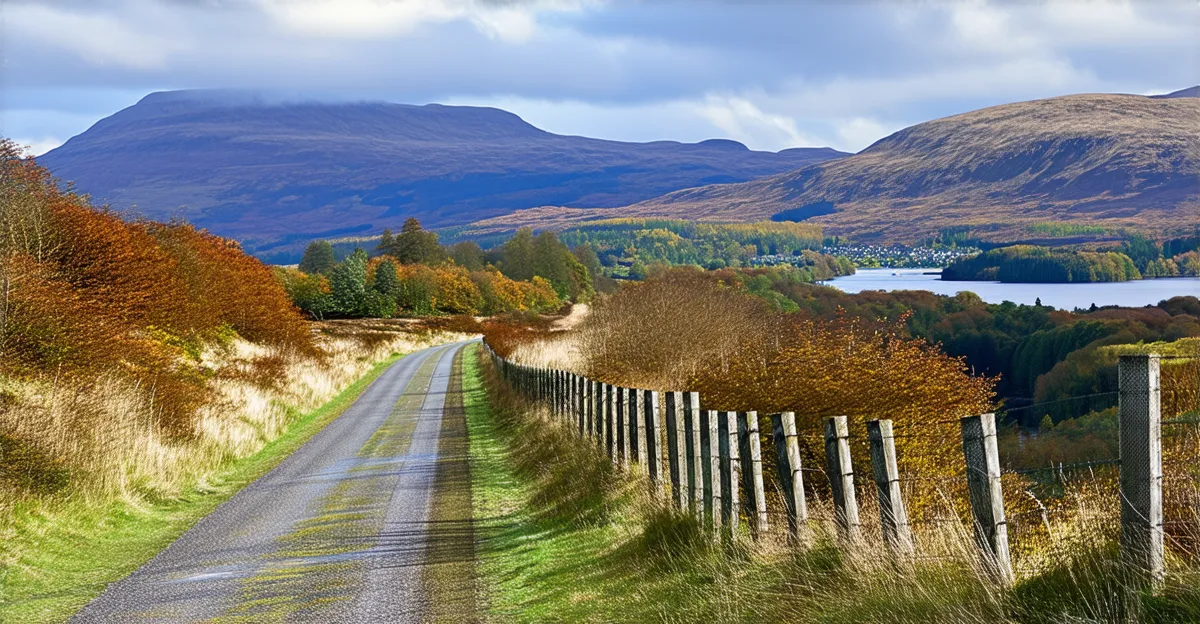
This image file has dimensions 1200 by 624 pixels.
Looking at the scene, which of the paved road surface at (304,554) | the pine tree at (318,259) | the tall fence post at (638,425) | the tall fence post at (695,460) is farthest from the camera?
the pine tree at (318,259)

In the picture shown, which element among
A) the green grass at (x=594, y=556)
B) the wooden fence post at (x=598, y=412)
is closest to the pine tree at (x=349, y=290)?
the green grass at (x=594, y=556)

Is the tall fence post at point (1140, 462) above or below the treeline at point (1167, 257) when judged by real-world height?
above

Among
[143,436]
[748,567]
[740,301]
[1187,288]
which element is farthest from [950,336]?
[748,567]

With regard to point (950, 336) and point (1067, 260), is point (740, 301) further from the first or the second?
point (1067, 260)

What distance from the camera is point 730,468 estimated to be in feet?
30.9

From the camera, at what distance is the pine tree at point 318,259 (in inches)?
6004

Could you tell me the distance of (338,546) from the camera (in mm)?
12344

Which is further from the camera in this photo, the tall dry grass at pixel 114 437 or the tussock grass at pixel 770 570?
the tall dry grass at pixel 114 437

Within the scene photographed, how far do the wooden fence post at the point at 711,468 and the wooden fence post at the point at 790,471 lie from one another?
50.0 inches

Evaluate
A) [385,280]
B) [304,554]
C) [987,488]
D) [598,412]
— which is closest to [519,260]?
[385,280]

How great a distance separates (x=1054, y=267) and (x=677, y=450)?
589ft

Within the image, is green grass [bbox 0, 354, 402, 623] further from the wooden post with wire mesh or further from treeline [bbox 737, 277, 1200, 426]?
treeline [bbox 737, 277, 1200, 426]

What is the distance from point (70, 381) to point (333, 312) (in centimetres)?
10193

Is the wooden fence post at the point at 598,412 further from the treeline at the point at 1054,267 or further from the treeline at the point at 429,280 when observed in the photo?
the treeline at the point at 1054,267
